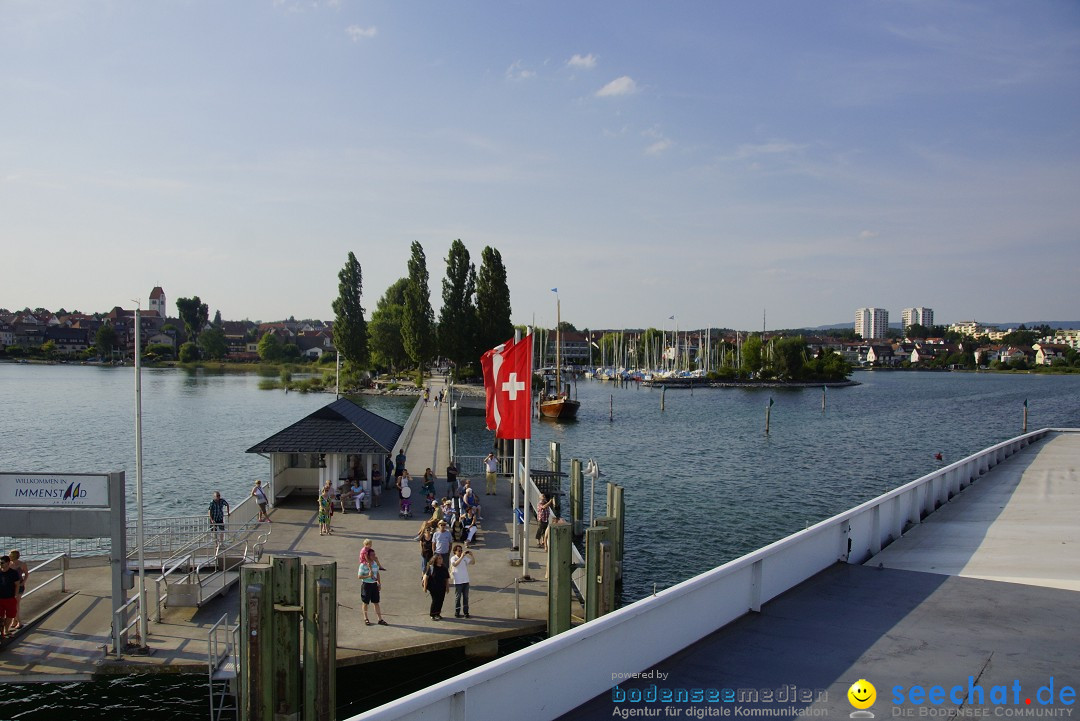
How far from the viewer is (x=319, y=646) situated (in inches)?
410

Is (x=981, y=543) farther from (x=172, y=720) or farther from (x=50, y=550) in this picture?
(x=50, y=550)

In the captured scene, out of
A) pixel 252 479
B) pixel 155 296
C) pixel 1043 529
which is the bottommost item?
pixel 252 479

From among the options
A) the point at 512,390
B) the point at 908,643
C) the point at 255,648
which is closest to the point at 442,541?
the point at 512,390

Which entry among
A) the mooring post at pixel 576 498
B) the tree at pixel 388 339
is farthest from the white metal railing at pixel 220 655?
the tree at pixel 388 339

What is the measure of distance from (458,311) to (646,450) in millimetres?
44237

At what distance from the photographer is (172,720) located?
12.7 metres

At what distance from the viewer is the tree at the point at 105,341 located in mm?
171875

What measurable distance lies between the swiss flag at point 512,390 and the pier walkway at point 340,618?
312 centimetres

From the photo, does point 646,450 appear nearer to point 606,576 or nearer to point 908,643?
point 606,576

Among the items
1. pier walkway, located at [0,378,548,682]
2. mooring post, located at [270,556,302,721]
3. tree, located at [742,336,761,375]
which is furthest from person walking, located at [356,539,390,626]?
tree, located at [742,336,761,375]

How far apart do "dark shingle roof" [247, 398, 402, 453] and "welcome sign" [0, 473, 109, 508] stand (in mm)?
7587

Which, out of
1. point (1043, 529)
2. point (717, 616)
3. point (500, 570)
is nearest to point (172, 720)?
point (500, 570)

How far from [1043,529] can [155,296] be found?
699 inches

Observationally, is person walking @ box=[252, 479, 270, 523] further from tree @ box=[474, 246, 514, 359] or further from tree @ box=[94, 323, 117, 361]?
tree @ box=[94, 323, 117, 361]
